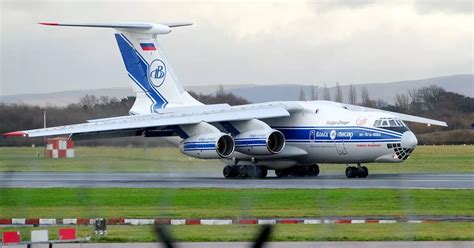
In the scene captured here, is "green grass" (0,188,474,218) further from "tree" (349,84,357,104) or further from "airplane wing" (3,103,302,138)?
"tree" (349,84,357,104)

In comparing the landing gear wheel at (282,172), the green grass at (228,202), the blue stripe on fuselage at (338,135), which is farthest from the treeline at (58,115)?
the green grass at (228,202)

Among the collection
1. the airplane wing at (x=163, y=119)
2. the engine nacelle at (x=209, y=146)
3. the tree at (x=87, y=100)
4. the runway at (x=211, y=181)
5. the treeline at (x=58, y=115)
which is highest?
the tree at (x=87, y=100)

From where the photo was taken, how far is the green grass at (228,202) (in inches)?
1160

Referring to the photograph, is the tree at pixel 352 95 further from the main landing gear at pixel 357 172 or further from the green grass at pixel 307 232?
the green grass at pixel 307 232

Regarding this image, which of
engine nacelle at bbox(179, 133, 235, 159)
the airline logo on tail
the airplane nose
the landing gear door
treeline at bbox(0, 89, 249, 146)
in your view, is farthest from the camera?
the airline logo on tail

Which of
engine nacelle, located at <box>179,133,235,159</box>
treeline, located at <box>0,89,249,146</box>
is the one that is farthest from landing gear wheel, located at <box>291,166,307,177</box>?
treeline, located at <box>0,89,249,146</box>

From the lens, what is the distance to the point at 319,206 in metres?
31.3

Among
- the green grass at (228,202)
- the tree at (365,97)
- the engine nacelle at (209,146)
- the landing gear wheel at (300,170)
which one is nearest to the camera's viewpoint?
the green grass at (228,202)

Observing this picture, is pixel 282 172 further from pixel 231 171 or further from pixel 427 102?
pixel 427 102

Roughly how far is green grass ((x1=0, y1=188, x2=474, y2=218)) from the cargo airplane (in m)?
8.93

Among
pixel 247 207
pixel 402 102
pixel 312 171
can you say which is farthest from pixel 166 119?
pixel 402 102

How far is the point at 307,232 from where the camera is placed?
77.1 ft

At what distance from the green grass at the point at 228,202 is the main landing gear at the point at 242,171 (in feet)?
32.4

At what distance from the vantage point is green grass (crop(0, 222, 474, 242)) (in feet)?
72.8
